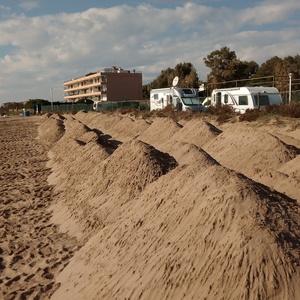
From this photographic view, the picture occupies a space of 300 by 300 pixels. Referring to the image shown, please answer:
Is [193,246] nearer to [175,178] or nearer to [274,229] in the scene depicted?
[274,229]

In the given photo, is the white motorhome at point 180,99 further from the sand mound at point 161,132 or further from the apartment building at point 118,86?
the apartment building at point 118,86

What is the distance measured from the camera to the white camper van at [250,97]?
76.3 feet

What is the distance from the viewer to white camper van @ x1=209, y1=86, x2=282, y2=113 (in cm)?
2325

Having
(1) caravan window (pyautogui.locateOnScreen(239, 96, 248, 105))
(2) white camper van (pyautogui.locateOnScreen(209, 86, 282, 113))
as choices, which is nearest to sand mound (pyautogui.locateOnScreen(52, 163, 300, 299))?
(2) white camper van (pyautogui.locateOnScreen(209, 86, 282, 113))

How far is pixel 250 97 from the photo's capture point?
2325 centimetres

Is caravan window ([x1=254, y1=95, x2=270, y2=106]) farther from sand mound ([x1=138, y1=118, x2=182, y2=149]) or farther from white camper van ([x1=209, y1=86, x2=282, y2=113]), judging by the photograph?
sand mound ([x1=138, y1=118, x2=182, y2=149])

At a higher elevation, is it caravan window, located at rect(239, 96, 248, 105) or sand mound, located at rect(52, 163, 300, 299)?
caravan window, located at rect(239, 96, 248, 105)

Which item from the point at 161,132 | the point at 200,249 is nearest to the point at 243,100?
the point at 161,132

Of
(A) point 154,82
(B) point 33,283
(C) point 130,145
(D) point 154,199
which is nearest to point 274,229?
(D) point 154,199

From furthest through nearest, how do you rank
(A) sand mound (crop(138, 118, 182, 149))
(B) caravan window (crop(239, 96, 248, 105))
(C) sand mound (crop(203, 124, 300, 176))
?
1. (B) caravan window (crop(239, 96, 248, 105))
2. (A) sand mound (crop(138, 118, 182, 149))
3. (C) sand mound (crop(203, 124, 300, 176))

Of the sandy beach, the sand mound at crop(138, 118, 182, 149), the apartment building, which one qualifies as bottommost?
the sandy beach

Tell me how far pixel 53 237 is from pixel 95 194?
1.50m

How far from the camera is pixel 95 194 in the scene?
8531 mm

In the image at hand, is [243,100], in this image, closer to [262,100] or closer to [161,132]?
[262,100]
